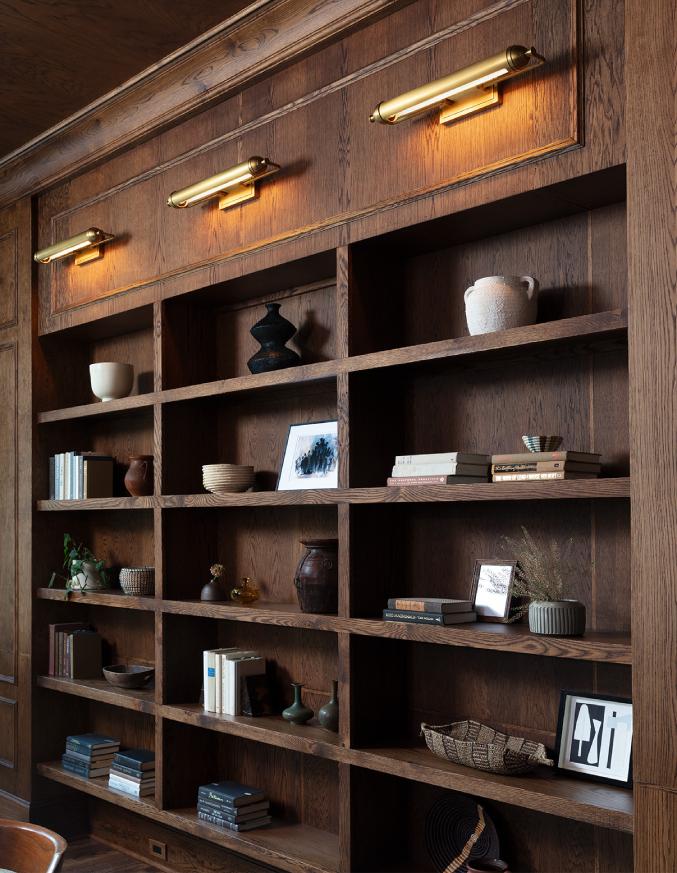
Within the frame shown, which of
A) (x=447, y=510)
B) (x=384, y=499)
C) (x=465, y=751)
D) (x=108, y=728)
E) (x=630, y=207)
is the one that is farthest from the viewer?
(x=108, y=728)

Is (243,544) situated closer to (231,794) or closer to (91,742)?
(231,794)

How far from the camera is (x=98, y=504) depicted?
404 cm

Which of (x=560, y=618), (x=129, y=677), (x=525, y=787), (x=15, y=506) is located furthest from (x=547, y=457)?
(x=15, y=506)

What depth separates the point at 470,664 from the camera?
9.50 ft

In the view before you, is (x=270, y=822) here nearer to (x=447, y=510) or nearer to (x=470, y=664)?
(x=470, y=664)

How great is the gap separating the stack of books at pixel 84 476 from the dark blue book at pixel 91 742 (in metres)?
1.06

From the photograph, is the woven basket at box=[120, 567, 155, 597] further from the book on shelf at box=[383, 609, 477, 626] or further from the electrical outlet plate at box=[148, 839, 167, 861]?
the book on shelf at box=[383, 609, 477, 626]

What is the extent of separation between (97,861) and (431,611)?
7.30 ft

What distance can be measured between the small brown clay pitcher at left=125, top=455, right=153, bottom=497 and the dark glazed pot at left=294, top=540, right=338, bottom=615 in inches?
42.6

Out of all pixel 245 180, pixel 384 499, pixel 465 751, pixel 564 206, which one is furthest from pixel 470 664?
pixel 245 180

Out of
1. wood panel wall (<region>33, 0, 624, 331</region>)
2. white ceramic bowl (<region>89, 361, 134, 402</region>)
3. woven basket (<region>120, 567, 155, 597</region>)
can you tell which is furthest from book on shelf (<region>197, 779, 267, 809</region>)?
wood panel wall (<region>33, 0, 624, 331</region>)

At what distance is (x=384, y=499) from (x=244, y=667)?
1024 mm

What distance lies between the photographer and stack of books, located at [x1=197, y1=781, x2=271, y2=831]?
3.31m

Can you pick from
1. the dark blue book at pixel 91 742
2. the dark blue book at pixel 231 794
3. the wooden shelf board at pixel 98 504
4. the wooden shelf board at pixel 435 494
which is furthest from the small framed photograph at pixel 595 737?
the dark blue book at pixel 91 742
